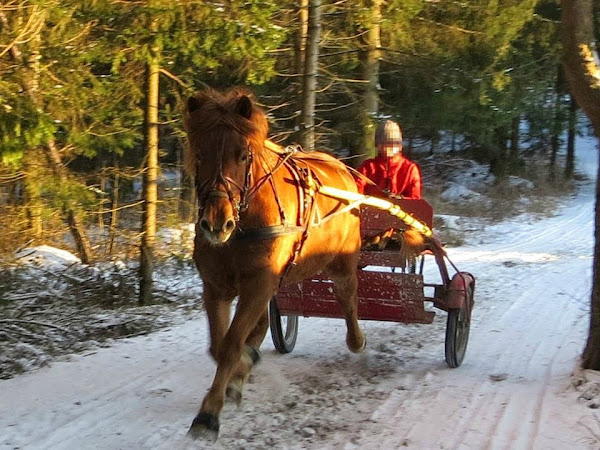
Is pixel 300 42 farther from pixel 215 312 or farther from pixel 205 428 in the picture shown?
pixel 205 428

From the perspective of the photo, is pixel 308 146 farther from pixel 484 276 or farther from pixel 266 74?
pixel 484 276

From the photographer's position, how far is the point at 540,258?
13.9 metres

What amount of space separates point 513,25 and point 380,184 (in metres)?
9.52

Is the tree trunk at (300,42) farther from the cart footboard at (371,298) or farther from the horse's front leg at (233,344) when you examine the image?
the horse's front leg at (233,344)

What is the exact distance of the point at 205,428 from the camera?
4.11 metres

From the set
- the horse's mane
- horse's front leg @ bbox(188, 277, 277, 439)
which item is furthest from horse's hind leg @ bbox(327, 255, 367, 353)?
the horse's mane

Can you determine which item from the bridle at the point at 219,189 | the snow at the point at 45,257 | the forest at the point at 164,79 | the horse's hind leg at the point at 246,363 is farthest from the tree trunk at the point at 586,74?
the snow at the point at 45,257

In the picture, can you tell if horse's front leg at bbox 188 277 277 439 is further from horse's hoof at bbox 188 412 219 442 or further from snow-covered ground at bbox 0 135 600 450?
snow-covered ground at bbox 0 135 600 450

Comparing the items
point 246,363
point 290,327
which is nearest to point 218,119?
point 246,363

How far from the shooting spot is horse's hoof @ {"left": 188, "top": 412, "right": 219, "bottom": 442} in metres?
4.11

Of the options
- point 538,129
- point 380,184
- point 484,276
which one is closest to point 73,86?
Result: point 380,184

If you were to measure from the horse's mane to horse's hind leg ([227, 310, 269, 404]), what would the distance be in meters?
1.55

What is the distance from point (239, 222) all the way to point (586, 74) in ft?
10.7

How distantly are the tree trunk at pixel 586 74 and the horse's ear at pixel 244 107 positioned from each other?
303cm
